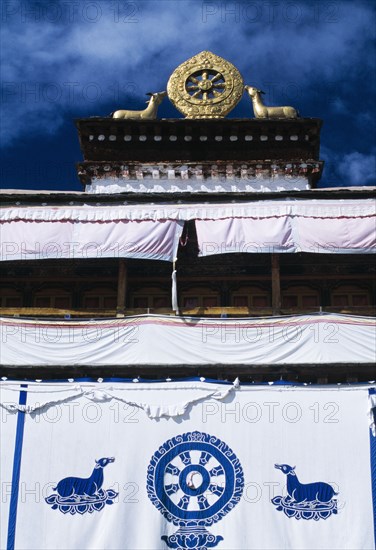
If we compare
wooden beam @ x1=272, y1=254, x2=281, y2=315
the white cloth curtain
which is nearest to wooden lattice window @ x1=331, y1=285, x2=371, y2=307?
wooden beam @ x1=272, y1=254, x2=281, y2=315

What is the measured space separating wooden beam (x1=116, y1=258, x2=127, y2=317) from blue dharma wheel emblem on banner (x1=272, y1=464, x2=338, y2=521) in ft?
16.6

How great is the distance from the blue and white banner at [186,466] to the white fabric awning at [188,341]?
23.6 inches

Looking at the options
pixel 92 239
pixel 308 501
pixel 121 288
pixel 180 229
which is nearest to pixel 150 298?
pixel 121 288

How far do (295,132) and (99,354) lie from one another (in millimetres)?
10516

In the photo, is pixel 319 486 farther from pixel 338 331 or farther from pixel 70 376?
pixel 70 376

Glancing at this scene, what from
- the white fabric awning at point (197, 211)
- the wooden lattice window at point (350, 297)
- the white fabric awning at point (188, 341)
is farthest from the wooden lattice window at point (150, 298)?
the wooden lattice window at point (350, 297)

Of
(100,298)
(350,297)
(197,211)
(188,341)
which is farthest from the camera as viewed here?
(100,298)

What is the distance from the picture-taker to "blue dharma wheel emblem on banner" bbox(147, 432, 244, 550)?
12.9m

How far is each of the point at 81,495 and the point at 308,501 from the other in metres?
4.15

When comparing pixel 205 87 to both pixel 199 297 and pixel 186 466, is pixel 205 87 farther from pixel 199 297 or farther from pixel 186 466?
pixel 186 466

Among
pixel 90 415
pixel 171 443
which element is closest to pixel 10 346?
pixel 90 415

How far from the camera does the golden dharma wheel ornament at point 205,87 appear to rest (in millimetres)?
22469

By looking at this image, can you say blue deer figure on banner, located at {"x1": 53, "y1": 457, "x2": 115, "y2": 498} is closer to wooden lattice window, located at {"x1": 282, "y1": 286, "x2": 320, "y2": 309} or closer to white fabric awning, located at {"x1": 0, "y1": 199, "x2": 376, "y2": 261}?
white fabric awning, located at {"x1": 0, "y1": 199, "x2": 376, "y2": 261}

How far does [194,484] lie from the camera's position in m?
13.3
